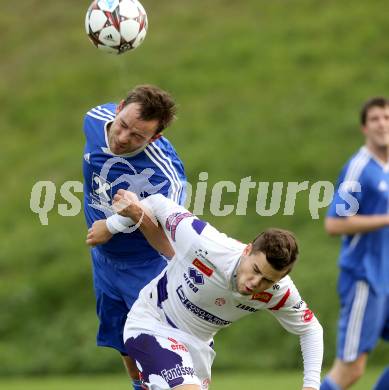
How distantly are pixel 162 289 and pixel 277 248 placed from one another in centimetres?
100

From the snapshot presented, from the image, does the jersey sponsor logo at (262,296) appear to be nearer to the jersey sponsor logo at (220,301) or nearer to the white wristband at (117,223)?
the jersey sponsor logo at (220,301)

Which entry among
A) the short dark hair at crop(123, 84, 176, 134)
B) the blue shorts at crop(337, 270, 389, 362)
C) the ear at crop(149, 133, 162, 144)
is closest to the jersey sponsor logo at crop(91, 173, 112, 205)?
the ear at crop(149, 133, 162, 144)

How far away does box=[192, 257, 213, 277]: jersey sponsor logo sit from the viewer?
5.94m

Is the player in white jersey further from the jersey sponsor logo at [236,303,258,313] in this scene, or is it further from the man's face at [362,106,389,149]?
the man's face at [362,106,389,149]

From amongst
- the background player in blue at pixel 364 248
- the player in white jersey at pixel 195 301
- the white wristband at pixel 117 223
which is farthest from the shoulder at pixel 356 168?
the white wristband at pixel 117 223

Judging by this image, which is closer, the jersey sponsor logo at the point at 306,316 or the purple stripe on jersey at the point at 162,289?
the jersey sponsor logo at the point at 306,316

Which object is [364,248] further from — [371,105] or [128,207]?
[128,207]

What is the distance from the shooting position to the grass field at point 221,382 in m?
10.1

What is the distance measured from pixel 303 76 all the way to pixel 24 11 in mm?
5853

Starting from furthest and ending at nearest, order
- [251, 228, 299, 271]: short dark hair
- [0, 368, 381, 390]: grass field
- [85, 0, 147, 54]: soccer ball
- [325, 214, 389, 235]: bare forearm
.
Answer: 1. [0, 368, 381, 390]: grass field
2. [325, 214, 389, 235]: bare forearm
3. [85, 0, 147, 54]: soccer ball
4. [251, 228, 299, 271]: short dark hair

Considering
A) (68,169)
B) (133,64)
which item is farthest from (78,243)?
(133,64)

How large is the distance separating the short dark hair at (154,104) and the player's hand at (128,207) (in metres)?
0.54

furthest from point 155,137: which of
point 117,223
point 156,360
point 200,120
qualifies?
point 200,120

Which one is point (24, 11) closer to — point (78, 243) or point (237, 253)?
point (78, 243)
